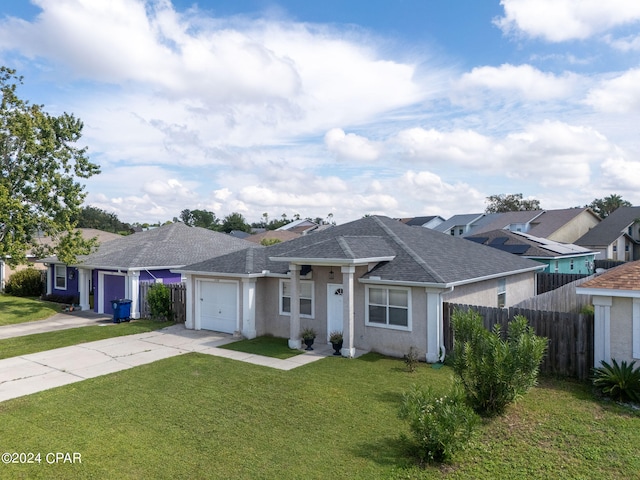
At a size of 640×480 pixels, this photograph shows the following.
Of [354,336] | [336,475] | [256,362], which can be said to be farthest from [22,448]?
[354,336]

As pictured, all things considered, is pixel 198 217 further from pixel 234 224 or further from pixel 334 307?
pixel 334 307

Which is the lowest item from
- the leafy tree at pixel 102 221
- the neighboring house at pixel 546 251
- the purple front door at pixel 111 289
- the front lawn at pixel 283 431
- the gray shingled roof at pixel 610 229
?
the front lawn at pixel 283 431

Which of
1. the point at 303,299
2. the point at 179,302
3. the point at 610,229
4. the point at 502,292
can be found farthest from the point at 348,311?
the point at 610,229

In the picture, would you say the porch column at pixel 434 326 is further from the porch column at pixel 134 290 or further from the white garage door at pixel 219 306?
the porch column at pixel 134 290

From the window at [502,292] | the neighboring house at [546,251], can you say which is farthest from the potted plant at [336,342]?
the neighboring house at [546,251]

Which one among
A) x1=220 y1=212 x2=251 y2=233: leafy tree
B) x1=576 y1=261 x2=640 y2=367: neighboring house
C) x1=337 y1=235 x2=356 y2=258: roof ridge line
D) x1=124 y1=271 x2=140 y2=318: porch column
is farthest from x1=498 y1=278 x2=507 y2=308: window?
x1=220 y1=212 x2=251 y2=233: leafy tree

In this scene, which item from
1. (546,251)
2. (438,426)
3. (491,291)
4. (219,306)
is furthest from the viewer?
(546,251)
